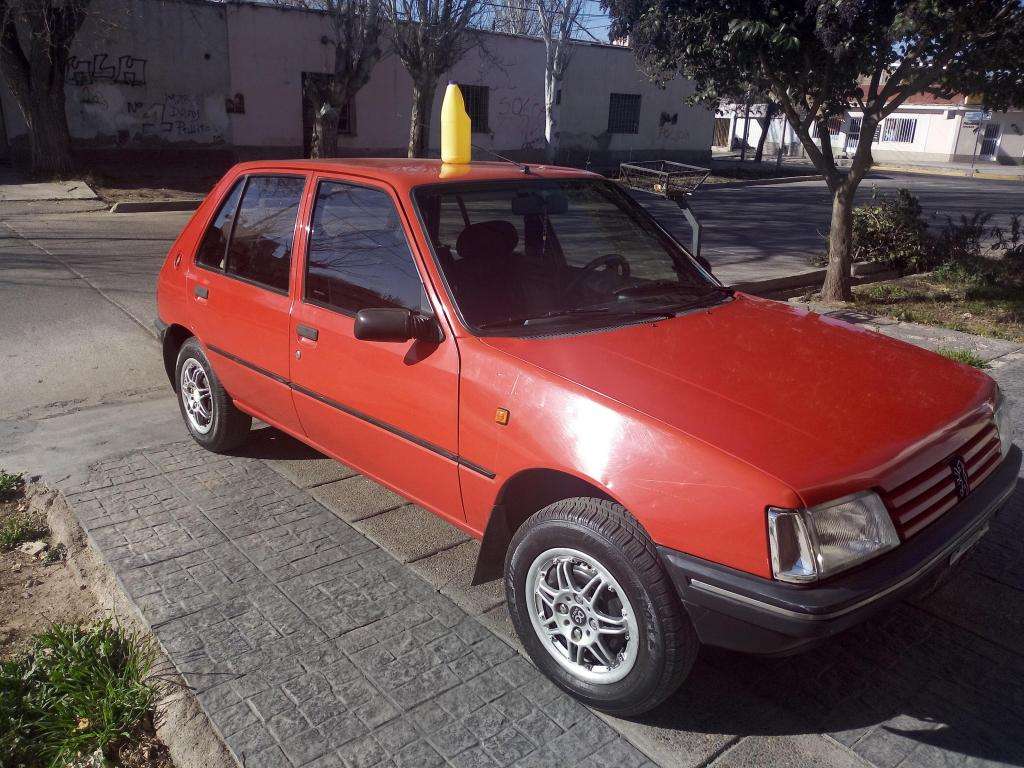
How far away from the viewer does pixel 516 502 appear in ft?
10.1

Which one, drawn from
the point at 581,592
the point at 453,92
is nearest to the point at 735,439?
the point at 581,592

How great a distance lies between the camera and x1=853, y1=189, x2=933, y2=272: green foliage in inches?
435

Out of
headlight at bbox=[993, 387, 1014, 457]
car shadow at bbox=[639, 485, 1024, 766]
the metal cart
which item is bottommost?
car shadow at bbox=[639, 485, 1024, 766]

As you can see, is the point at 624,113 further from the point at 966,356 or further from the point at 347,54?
the point at 966,356

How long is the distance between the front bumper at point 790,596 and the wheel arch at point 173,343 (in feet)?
11.7

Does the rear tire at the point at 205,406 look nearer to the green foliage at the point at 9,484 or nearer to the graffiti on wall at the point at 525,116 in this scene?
the green foliage at the point at 9,484

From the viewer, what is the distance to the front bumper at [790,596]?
229 cm

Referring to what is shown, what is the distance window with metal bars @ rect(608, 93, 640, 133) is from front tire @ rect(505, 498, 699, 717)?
29923 millimetres

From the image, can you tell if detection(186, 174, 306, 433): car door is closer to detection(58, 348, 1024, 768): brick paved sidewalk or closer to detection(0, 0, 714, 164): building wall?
detection(58, 348, 1024, 768): brick paved sidewalk

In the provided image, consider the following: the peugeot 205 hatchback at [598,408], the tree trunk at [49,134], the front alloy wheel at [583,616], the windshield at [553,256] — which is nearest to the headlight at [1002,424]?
the peugeot 205 hatchback at [598,408]

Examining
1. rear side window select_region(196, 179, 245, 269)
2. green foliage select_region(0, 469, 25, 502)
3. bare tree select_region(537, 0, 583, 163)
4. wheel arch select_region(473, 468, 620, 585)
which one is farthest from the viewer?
bare tree select_region(537, 0, 583, 163)

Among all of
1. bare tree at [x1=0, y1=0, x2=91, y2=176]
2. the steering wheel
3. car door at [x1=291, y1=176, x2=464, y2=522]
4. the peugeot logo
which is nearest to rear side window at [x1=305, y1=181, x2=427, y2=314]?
car door at [x1=291, y1=176, x2=464, y2=522]

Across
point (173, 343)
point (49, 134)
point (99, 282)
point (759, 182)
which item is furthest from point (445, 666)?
point (759, 182)

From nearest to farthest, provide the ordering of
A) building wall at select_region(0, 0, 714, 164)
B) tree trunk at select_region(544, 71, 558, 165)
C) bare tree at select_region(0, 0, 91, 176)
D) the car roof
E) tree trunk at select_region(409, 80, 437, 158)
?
the car roof → bare tree at select_region(0, 0, 91, 176) → building wall at select_region(0, 0, 714, 164) → tree trunk at select_region(409, 80, 437, 158) → tree trunk at select_region(544, 71, 558, 165)
